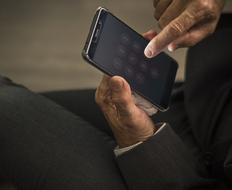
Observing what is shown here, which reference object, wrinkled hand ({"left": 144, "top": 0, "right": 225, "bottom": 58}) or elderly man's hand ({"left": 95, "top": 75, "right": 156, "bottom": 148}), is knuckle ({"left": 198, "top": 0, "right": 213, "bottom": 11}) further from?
elderly man's hand ({"left": 95, "top": 75, "right": 156, "bottom": 148})

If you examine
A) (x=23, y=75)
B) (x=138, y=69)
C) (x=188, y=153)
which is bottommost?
(x=23, y=75)

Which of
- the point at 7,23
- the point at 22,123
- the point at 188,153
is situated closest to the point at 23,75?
the point at 7,23

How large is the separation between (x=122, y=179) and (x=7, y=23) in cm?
69

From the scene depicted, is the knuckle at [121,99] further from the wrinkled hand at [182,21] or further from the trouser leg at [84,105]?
the trouser leg at [84,105]

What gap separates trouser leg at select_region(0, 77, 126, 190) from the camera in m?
0.62

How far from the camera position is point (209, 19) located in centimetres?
66

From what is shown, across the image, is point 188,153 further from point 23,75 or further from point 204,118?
point 23,75

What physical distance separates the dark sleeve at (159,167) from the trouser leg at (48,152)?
0.03 m

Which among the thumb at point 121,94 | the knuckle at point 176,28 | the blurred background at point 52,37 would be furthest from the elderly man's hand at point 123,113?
the blurred background at point 52,37

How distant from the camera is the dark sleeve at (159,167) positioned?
61 centimetres

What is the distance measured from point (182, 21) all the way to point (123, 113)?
161mm

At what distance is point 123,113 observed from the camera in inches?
23.6

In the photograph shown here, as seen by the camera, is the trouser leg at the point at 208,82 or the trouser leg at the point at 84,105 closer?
the trouser leg at the point at 208,82

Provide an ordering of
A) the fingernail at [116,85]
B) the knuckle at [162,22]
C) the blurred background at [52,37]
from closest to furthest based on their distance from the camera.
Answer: the fingernail at [116,85] → the knuckle at [162,22] → the blurred background at [52,37]
